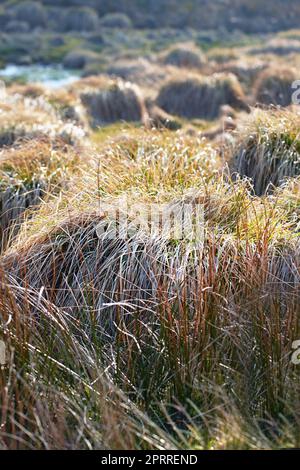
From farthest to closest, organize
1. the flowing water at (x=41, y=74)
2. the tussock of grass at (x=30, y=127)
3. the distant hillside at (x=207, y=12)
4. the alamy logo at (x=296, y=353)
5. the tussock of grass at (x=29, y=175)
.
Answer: the distant hillside at (x=207, y=12) → the flowing water at (x=41, y=74) → the tussock of grass at (x=30, y=127) → the tussock of grass at (x=29, y=175) → the alamy logo at (x=296, y=353)

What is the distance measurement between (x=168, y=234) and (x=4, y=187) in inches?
101

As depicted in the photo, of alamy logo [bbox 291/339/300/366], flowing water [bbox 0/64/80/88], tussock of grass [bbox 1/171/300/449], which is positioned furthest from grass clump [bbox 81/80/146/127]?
alamy logo [bbox 291/339/300/366]

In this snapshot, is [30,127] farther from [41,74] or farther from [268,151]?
[41,74]

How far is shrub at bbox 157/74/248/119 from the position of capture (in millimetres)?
13469

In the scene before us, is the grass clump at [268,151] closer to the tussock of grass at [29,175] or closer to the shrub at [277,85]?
the tussock of grass at [29,175]

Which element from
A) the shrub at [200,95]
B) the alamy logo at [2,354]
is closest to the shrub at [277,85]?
the shrub at [200,95]

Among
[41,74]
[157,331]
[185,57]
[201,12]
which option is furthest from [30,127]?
[201,12]

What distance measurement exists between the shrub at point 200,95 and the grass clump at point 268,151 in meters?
6.34

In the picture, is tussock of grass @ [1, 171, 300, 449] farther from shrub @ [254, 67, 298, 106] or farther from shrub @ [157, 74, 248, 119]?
shrub @ [157, 74, 248, 119]

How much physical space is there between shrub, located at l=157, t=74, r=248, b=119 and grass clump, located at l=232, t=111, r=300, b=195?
20.8 feet

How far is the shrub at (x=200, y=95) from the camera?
13469mm

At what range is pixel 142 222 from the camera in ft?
14.9
